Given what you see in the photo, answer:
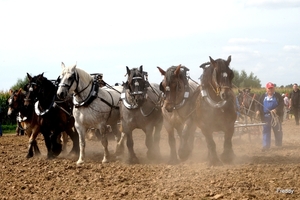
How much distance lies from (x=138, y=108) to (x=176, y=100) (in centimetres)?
82

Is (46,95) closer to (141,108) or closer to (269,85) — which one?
(141,108)

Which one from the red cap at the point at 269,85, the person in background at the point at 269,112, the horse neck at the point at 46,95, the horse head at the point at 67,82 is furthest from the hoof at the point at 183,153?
the red cap at the point at 269,85

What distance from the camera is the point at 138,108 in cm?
1002

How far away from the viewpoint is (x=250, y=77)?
7694 cm

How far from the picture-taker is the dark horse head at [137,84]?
385 inches

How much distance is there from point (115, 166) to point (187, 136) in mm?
1515

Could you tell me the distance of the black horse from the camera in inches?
453

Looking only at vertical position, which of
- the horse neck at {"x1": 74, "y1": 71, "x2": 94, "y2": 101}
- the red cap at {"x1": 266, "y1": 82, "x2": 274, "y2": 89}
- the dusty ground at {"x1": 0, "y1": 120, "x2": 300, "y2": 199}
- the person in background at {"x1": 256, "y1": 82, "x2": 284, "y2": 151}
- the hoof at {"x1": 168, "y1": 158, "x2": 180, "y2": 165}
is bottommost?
the dusty ground at {"x1": 0, "y1": 120, "x2": 300, "y2": 199}

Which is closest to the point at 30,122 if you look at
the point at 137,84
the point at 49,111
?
the point at 49,111

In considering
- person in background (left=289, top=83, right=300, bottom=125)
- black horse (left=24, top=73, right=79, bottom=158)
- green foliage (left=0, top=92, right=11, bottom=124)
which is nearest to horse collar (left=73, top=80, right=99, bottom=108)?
black horse (left=24, top=73, right=79, bottom=158)

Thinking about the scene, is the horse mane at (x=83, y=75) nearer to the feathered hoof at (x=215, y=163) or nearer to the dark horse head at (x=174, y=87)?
the dark horse head at (x=174, y=87)

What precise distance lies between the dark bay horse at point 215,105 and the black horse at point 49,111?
12.1 ft

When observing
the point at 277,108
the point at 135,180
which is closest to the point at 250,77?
the point at 277,108

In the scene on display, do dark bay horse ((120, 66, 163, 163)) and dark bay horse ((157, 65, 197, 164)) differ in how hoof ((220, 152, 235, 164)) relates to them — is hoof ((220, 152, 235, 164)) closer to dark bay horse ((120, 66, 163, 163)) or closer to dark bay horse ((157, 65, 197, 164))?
dark bay horse ((157, 65, 197, 164))
